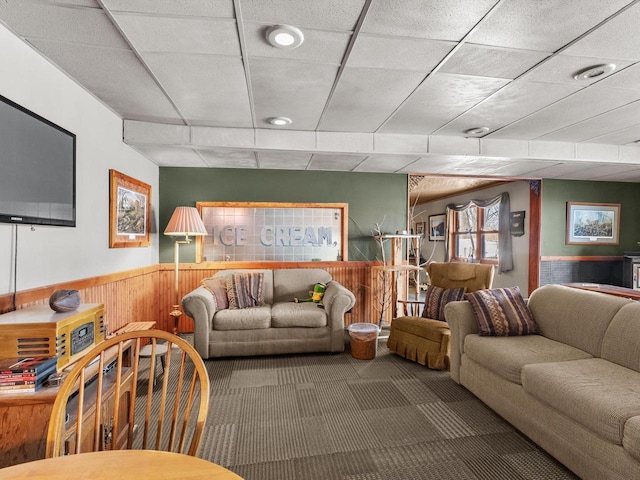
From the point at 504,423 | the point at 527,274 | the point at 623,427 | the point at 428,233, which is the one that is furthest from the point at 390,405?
the point at 428,233

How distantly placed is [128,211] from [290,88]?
218 centimetres

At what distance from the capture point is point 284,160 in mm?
4211

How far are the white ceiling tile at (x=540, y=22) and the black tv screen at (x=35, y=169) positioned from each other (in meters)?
2.63

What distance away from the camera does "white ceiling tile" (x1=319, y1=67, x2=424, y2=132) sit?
238cm

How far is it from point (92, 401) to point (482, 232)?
7.34 metres

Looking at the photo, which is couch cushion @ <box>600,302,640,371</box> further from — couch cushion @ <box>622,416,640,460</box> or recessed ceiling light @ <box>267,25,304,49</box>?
recessed ceiling light @ <box>267,25,304,49</box>

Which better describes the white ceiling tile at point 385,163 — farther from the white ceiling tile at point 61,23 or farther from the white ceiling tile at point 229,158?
the white ceiling tile at point 61,23

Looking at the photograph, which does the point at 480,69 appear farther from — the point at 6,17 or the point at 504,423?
the point at 6,17

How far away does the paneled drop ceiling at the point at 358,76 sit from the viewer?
68.5 inches

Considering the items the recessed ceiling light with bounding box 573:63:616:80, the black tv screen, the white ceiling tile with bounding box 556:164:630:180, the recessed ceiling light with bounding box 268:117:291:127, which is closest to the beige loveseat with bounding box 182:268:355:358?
the black tv screen

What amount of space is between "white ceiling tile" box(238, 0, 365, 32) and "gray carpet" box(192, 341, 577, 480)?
8.18ft

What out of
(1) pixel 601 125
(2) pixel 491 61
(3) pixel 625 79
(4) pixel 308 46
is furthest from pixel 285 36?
(1) pixel 601 125

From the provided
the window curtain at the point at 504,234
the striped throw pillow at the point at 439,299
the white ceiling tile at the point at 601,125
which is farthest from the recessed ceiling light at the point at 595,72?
the window curtain at the point at 504,234

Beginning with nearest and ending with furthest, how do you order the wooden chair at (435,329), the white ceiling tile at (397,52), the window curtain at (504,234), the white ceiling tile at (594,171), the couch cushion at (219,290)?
the white ceiling tile at (397,52) → the wooden chair at (435,329) → the couch cushion at (219,290) → the white ceiling tile at (594,171) → the window curtain at (504,234)
